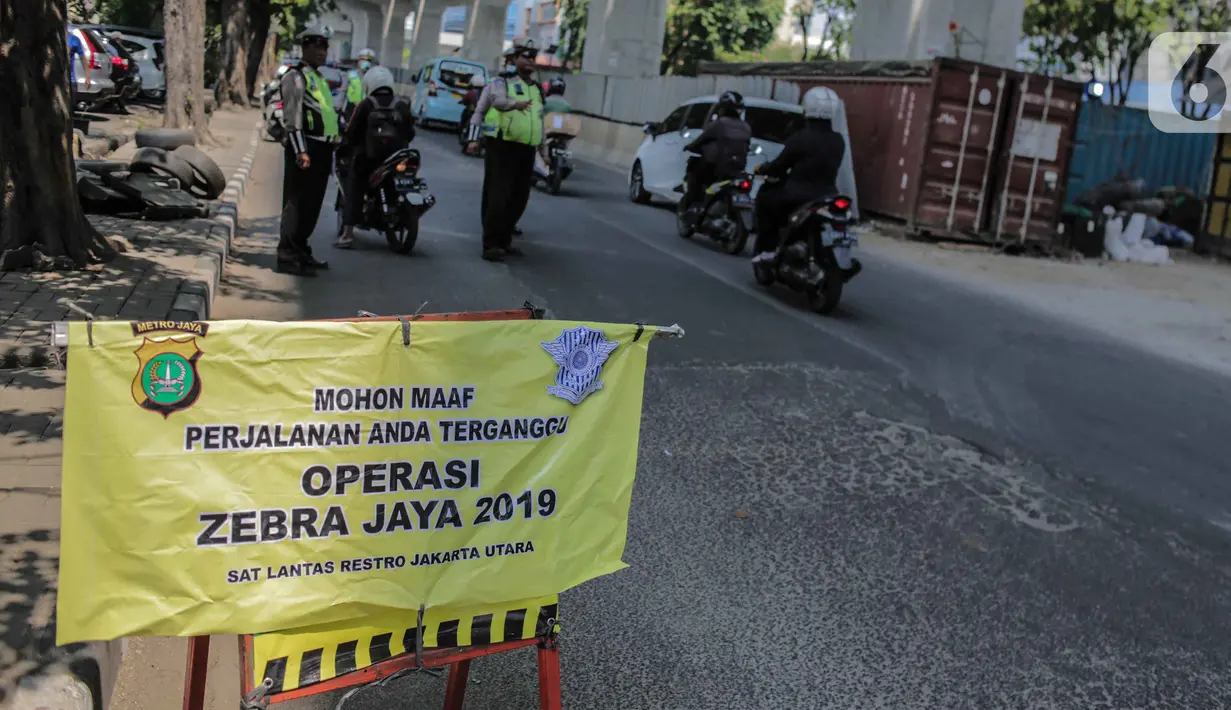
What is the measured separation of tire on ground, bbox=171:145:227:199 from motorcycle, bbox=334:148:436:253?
243cm

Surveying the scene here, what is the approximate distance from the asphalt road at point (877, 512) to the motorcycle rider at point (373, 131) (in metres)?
1.00

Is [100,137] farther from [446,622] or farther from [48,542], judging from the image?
[446,622]

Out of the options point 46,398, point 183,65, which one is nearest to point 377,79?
point 46,398

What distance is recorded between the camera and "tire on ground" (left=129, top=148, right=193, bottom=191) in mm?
11094

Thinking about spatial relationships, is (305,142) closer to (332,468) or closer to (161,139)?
(161,139)

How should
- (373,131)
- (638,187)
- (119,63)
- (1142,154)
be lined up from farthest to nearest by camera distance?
(119,63), (1142,154), (638,187), (373,131)

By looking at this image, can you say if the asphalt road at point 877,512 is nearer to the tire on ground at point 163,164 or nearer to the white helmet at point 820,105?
the white helmet at point 820,105

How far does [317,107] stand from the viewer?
8195 millimetres

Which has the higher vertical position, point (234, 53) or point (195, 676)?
point (234, 53)

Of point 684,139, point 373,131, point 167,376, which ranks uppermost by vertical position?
point 684,139

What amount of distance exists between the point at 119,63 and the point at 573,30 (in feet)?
99.6

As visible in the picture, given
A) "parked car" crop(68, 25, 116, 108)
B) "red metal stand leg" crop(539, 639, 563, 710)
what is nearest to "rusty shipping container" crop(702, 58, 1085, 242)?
"parked car" crop(68, 25, 116, 108)

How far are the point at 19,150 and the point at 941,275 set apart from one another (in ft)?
31.0

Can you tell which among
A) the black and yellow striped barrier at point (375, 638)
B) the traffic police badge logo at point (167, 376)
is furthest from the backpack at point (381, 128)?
the traffic police badge logo at point (167, 376)
